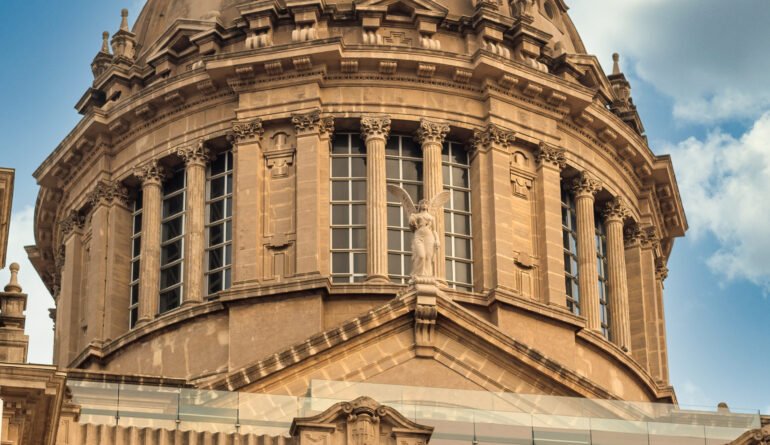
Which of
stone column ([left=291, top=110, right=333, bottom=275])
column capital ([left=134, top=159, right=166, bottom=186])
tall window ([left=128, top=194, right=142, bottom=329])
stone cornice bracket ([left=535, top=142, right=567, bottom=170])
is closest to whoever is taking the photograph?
stone column ([left=291, top=110, right=333, bottom=275])

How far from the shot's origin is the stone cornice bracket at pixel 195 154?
6259 cm

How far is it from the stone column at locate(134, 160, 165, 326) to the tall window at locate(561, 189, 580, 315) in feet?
37.6

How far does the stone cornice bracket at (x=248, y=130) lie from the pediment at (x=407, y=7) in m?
4.85

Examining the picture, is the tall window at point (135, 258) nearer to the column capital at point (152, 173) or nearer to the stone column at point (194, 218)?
the column capital at point (152, 173)

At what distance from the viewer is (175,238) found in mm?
62812

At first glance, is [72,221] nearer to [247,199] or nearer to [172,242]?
[172,242]

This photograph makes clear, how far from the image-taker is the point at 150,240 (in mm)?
62688

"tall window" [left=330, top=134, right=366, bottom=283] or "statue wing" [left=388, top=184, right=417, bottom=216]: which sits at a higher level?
"tall window" [left=330, top=134, right=366, bottom=283]

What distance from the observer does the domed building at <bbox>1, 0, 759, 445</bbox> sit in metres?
59.4

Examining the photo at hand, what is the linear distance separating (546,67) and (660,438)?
21.8 meters

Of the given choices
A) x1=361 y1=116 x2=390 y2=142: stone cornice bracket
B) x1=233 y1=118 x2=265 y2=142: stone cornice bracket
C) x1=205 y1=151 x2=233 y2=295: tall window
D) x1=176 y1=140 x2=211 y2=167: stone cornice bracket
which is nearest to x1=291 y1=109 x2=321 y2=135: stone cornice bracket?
x1=233 y1=118 x2=265 y2=142: stone cornice bracket

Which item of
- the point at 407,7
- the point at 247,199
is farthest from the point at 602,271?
the point at 247,199

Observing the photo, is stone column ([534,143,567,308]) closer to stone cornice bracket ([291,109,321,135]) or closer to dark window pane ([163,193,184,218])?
stone cornice bracket ([291,109,321,135])

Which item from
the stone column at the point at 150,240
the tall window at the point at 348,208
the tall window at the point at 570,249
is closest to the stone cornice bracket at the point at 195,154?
the stone column at the point at 150,240
